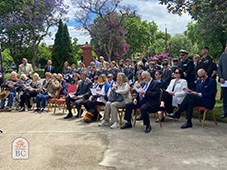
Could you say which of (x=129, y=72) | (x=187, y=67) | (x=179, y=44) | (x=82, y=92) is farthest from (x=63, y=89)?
(x=179, y=44)

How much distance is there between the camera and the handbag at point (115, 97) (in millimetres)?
7613

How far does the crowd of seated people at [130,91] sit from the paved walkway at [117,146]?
0.55 metres

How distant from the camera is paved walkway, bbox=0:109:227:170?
4.39 meters

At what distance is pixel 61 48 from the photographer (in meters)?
28.3

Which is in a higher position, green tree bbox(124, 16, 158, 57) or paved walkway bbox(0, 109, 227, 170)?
green tree bbox(124, 16, 158, 57)

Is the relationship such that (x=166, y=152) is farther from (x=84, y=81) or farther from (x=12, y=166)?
(x=84, y=81)

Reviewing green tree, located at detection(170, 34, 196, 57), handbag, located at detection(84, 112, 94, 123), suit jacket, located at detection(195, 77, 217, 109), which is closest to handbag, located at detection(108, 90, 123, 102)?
handbag, located at detection(84, 112, 94, 123)

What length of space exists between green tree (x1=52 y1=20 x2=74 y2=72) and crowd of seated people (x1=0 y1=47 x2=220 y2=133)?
56.1 feet

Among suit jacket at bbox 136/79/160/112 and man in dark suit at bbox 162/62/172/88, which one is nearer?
suit jacket at bbox 136/79/160/112

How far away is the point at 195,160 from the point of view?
4465 mm

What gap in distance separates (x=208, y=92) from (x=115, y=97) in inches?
106

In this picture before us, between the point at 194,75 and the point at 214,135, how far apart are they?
3.39 metres

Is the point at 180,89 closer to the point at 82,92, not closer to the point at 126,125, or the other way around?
the point at 126,125

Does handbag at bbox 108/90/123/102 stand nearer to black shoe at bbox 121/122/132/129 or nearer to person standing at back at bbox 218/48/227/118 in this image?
black shoe at bbox 121/122/132/129
